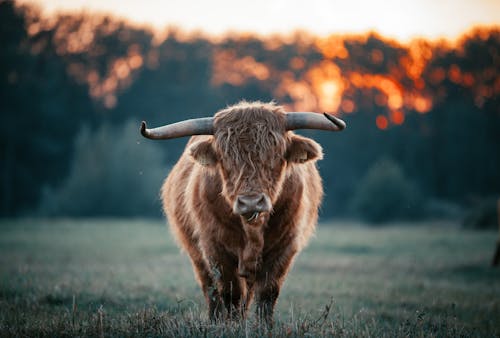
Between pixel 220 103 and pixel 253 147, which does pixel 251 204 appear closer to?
pixel 253 147

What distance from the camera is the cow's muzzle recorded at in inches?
210

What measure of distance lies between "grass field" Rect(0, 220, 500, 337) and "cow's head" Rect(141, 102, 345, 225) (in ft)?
3.68

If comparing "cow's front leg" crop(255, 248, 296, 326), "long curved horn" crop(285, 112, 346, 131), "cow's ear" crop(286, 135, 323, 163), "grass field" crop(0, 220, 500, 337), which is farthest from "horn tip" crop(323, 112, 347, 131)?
"grass field" crop(0, 220, 500, 337)

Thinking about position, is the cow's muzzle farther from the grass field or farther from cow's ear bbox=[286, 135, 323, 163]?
the grass field

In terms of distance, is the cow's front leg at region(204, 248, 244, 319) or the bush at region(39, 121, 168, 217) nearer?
the cow's front leg at region(204, 248, 244, 319)

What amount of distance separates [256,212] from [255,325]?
980 millimetres

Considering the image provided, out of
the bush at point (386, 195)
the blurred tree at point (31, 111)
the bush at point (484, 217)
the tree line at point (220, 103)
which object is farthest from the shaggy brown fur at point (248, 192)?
the blurred tree at point (31, 111)

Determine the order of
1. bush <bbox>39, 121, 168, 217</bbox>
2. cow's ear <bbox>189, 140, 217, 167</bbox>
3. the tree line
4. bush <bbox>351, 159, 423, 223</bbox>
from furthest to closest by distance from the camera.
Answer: the tree line
bush <bbox>39, 121, 168, 217</bbox>
bush <bbox>351, 159, 423, 223</bbox>
cow's ear <bbox>189, 140, 217, 167</bbox>

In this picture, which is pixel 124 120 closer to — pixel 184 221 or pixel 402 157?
pixel 402 157

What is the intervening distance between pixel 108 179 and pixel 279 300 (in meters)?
33.5

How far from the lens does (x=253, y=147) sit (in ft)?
19.1

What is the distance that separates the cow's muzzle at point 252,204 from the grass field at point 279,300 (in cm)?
97

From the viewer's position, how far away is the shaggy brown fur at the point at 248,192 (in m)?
5.81

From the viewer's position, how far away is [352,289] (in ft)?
34.9
